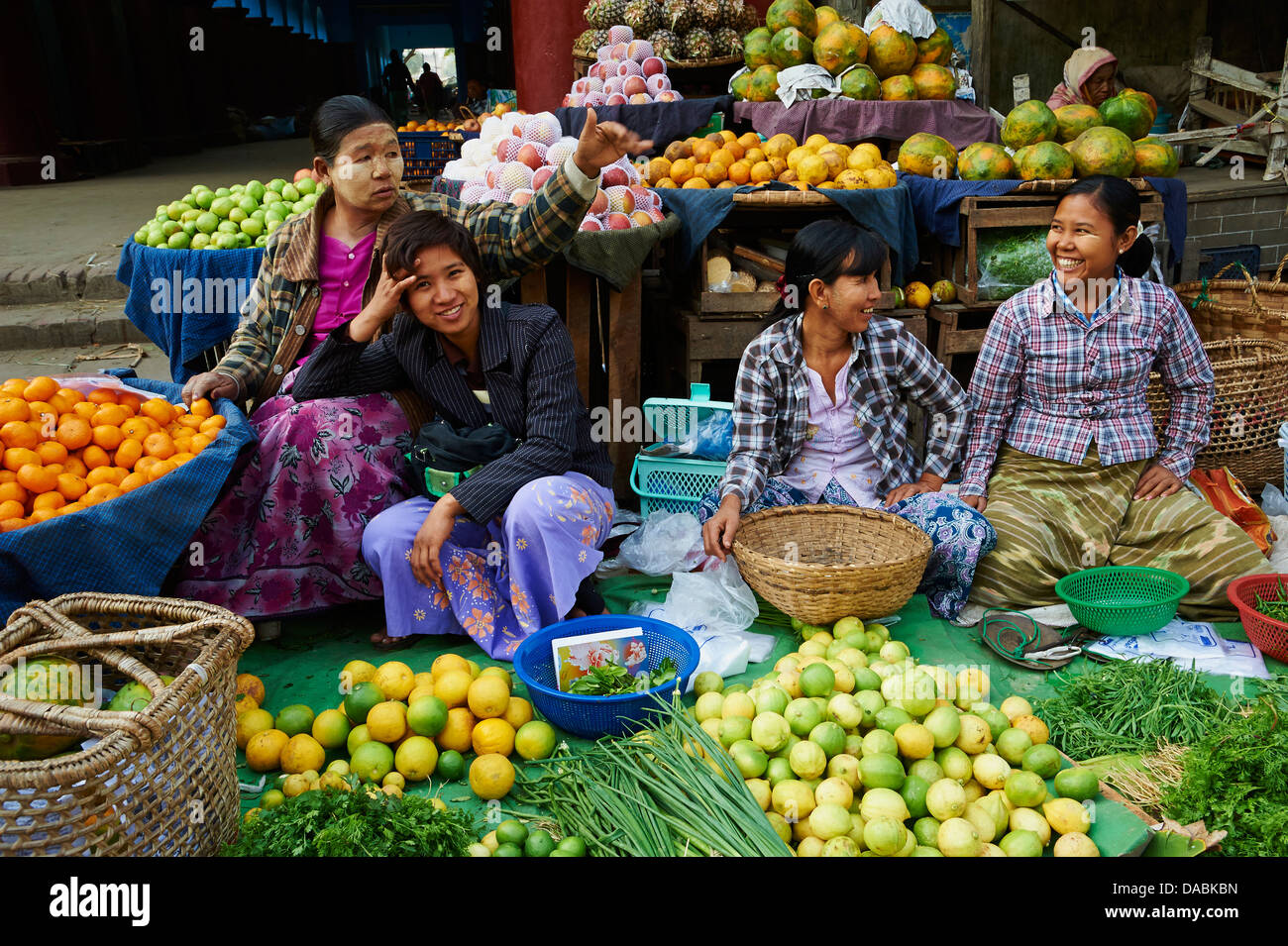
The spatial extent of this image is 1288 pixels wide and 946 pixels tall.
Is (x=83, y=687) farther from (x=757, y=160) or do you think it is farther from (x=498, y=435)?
(x=757, y=160)

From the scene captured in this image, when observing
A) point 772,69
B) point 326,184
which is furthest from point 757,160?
point 326,184

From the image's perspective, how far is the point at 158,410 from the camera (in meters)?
2.72

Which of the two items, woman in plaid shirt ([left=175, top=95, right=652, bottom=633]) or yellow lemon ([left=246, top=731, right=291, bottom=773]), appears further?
woman in plaid shirt ([left=175, top=95, right=652, bottom=633])

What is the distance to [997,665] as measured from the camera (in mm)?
2801

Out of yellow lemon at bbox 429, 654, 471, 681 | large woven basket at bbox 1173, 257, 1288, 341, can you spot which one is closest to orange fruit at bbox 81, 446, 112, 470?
yellow lemon at bbox 429, 654, 471, 681

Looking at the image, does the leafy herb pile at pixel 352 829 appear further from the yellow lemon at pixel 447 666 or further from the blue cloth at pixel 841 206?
the blue cloth at pixel 841 206

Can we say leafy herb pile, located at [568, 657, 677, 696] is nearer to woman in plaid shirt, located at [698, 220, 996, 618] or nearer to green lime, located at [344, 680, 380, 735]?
green lime, located at [344, 680, 380, 735]

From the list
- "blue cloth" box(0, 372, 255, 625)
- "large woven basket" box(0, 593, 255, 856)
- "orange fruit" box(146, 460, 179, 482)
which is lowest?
"large woven basket" box(0, 593, 255, 856)

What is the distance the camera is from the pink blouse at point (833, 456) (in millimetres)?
3205

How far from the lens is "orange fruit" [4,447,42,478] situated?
97.2 inches

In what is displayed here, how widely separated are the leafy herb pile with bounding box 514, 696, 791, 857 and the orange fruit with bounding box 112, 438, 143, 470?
1.38 m

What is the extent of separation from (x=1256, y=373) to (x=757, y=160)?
7.38 feet

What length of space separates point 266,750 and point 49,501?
2.75 ft

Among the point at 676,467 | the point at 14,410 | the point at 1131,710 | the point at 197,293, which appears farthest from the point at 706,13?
the point at 1131,710
